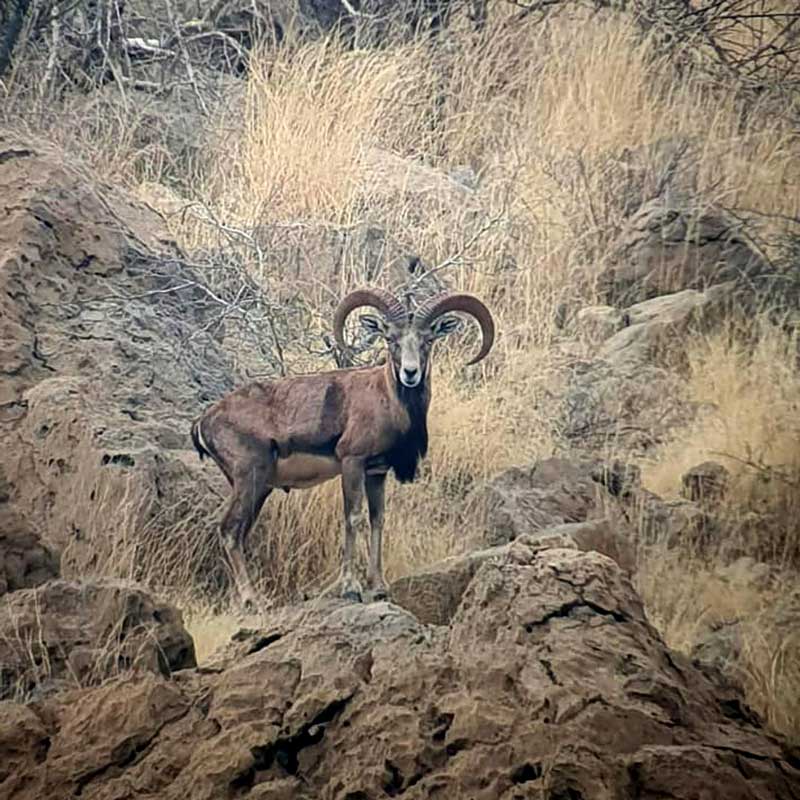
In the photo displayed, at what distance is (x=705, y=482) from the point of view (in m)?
4.87

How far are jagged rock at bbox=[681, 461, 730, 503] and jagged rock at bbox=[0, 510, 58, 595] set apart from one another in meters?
1.94

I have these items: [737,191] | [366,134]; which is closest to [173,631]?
[366,134]

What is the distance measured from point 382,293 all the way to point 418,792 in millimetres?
1659

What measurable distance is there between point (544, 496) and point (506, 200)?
112 cm

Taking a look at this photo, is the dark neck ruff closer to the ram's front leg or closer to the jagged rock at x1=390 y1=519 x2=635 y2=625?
the ram's front leg

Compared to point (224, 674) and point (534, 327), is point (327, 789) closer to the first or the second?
point (224, 674)

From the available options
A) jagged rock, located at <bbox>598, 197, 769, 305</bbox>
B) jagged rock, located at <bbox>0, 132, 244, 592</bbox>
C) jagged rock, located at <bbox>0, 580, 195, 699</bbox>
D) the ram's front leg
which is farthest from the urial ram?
jagged rock, located at <bbox>598, 197, 769, 305</bbox>

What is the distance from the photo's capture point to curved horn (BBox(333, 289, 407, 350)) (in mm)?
4867

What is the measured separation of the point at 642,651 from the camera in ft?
13.9

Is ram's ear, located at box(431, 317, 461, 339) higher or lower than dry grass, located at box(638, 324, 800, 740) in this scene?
higher

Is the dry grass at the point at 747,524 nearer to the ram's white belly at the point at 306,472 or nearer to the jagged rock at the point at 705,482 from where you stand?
the jagged rock at the point at 705,482

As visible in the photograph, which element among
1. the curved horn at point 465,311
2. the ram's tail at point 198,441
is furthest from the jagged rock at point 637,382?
the ram's tail at point 198,441

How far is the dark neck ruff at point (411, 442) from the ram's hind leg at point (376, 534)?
6 cm

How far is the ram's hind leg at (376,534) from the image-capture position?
467 centimetres
